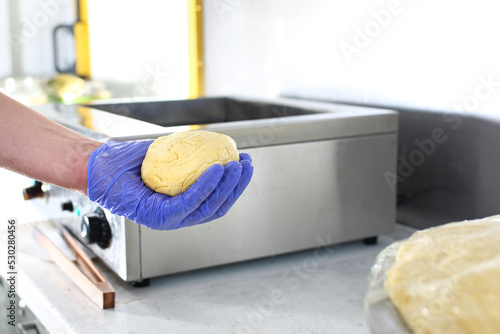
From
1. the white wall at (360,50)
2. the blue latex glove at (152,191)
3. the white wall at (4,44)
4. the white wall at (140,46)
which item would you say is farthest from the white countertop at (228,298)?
the white wall at (4,44)

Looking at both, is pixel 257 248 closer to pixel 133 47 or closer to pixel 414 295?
pixel 414 295

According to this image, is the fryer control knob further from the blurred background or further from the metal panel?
the blurred background

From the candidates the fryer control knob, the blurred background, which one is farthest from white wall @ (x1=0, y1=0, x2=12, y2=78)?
the fryer control knob

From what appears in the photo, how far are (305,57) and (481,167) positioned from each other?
678mm

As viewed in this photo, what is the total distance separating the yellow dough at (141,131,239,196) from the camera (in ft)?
2.76

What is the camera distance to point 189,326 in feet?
3.11

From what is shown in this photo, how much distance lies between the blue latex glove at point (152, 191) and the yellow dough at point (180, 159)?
2 centimetres

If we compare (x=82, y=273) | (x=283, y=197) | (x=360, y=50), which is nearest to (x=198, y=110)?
(x=360, y=50)

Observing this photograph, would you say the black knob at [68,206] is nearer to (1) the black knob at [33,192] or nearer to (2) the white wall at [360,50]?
(1) the black knob at [33,192]

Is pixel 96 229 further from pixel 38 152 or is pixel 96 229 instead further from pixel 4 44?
pixel 4 44

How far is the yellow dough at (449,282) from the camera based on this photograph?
49cm

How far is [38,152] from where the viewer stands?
879 mm

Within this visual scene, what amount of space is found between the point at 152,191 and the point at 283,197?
39cm

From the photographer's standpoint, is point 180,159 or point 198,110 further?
point 198,110
